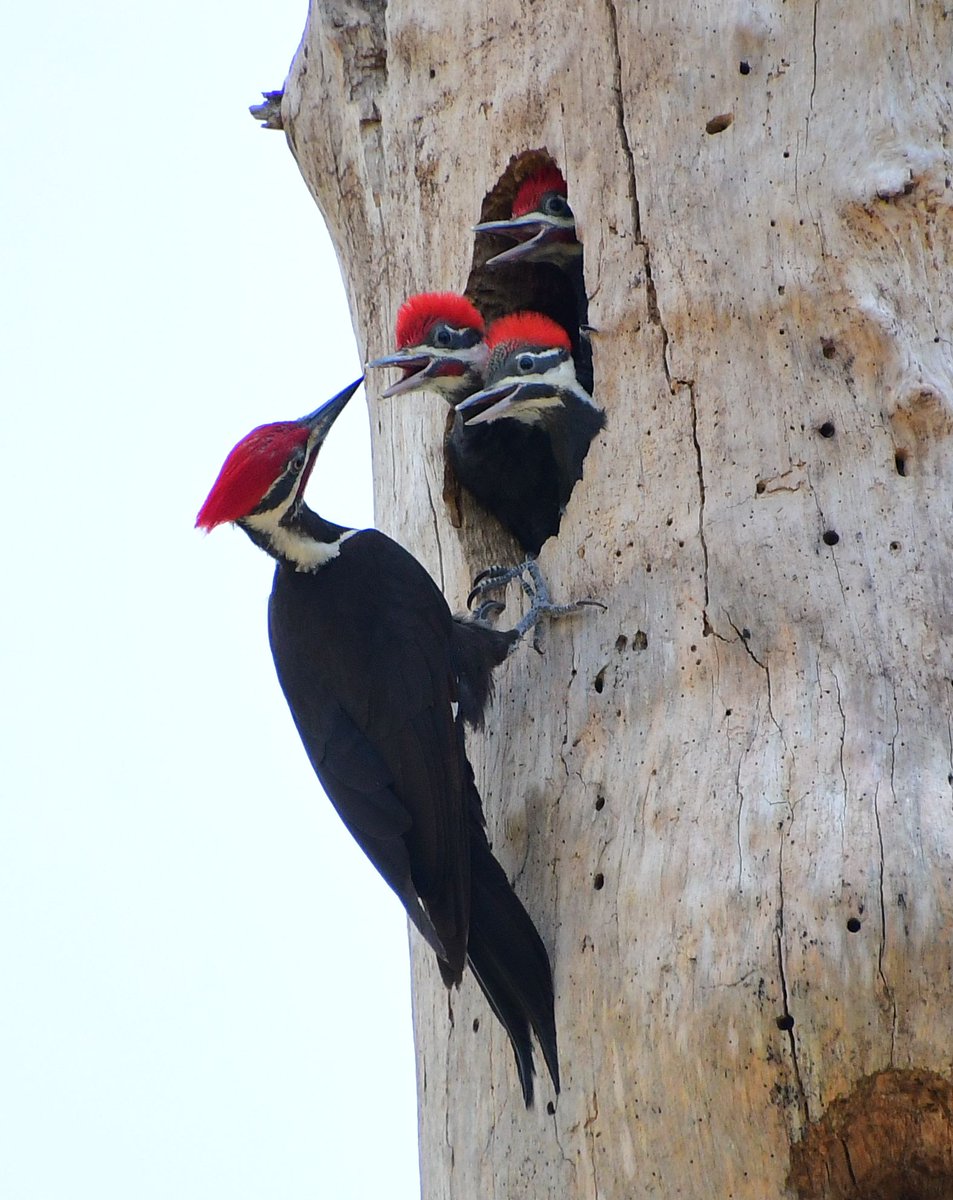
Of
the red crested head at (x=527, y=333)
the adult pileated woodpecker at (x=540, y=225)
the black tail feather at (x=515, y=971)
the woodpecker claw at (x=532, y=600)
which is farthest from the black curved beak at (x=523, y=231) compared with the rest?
the black tail feather at (x=515, y=971)

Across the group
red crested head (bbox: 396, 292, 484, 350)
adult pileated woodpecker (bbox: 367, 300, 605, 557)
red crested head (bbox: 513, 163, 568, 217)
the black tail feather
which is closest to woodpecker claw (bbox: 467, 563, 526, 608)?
adult pileated woodpecker (bbox: 367, 300, 605, 557)

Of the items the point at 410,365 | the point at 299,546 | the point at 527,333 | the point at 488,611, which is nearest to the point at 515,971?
the point at 488,611

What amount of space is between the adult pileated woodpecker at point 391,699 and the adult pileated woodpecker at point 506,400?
1.00ft

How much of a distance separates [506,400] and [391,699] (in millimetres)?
733

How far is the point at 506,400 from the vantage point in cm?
348

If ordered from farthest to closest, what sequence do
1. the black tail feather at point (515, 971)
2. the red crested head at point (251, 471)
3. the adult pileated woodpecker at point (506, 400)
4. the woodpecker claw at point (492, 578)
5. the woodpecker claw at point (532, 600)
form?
the adult pileated woodpecker at point (506, 400) → the woodpecker claw at point (492, 578) → the red crested head at point (251, 471) → the woodpecker claw at point (532, 600) → the black tail feather at point (515, 971)

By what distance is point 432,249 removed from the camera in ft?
11.8

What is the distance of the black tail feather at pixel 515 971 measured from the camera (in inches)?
105

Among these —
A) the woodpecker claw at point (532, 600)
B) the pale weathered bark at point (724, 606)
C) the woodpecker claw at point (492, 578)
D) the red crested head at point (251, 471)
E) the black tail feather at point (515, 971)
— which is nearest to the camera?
the pale weathered bark at point (724, 606)

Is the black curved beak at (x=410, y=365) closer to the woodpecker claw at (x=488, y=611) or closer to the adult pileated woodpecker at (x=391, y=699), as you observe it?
the adult pileated woodpecker at (x=391, y=699)

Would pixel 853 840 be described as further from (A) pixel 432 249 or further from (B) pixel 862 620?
(A) pixel 432 249

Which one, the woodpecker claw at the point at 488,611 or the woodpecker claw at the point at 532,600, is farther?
the woodpecker claw at the point at 488,611

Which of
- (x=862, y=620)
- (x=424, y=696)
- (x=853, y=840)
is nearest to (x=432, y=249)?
(x=424, y=696)

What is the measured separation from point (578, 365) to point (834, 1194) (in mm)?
2178
